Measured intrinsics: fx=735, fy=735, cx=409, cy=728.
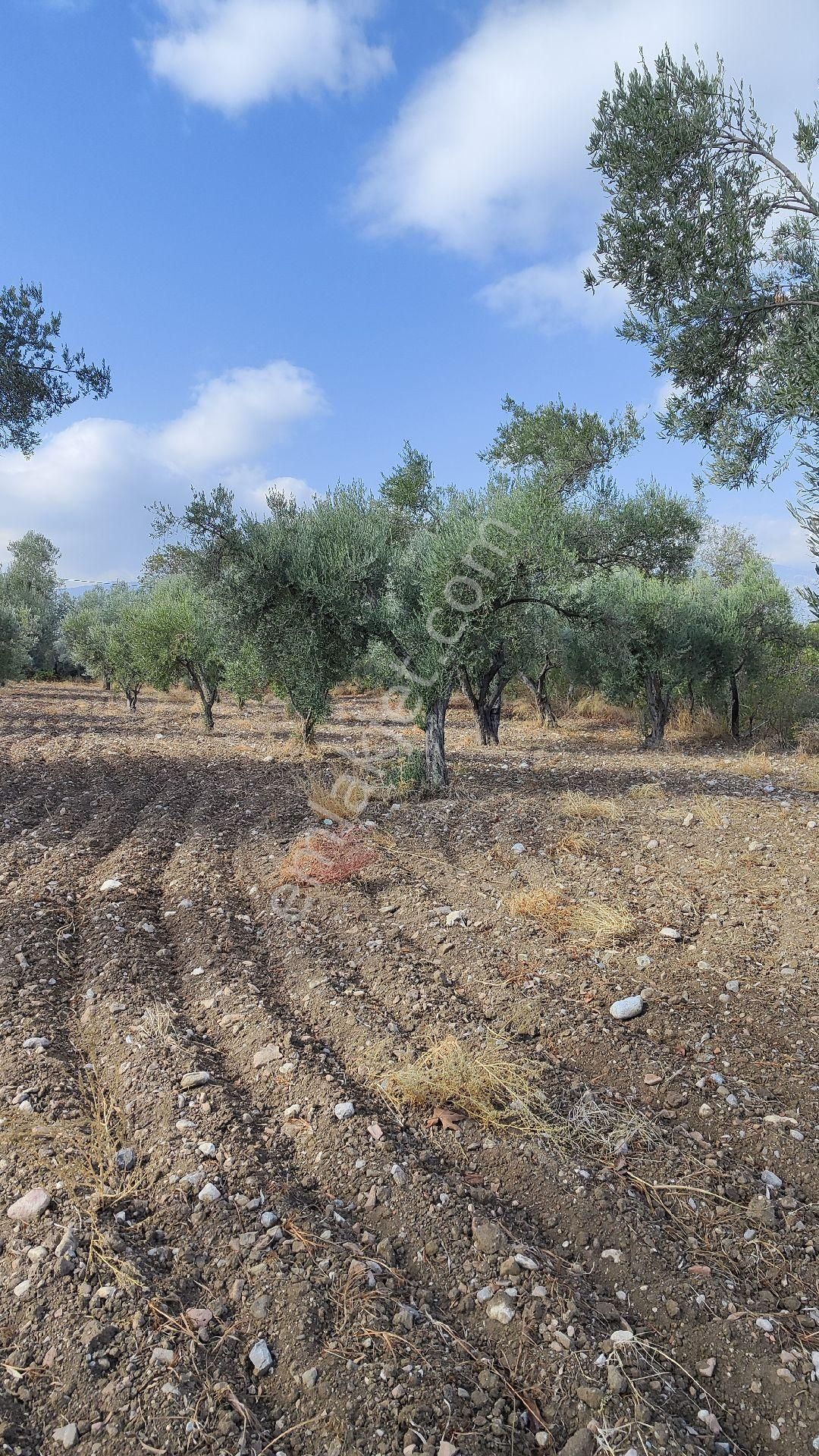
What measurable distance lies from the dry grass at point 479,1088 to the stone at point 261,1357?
4.98ft

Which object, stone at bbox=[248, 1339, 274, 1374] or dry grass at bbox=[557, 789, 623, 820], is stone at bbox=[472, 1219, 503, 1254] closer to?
stone at bbox=[248, 1339, 274, 1374]

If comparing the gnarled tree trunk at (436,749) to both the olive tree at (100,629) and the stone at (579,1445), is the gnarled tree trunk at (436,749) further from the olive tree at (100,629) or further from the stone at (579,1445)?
the olive tree at (100,629)

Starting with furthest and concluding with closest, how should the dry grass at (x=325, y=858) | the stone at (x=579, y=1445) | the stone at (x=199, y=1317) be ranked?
1. the dry grass at (x=325, y=858)
2. the stone at (x=199, y=1317)
3. the stone at (x=579, y=1445)

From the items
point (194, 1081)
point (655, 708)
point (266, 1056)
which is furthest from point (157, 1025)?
point (655, 708)

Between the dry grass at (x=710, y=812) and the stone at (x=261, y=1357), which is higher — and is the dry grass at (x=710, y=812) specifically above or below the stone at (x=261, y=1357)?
above

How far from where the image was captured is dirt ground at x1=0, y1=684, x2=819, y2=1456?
267 centimetres

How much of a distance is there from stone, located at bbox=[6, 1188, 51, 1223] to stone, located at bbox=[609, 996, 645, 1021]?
→ 11.8 ft

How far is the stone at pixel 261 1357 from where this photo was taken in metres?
2.77

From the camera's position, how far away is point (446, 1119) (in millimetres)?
4129

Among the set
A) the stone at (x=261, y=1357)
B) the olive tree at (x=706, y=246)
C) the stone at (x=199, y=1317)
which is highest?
the olive tree at (x=706, y=246)

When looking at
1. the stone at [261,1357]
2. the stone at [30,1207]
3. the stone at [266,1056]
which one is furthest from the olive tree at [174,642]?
the stone at [261,1357]

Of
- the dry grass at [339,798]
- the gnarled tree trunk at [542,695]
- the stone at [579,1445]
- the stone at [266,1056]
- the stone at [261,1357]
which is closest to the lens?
the stone at [579,1445]

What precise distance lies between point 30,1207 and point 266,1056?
152 centimetres

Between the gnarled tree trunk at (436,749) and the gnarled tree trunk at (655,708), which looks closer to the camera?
the gnarled tree trunk at (436,749)
